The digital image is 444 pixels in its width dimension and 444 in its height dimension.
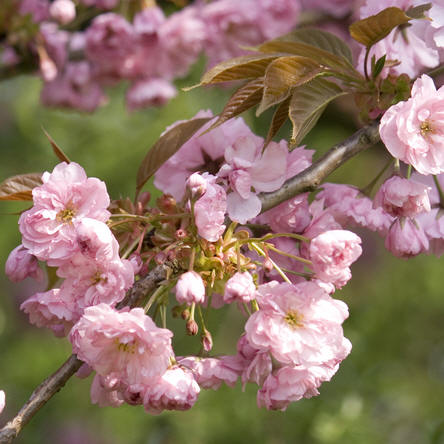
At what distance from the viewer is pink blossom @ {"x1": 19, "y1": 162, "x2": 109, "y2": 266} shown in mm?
949

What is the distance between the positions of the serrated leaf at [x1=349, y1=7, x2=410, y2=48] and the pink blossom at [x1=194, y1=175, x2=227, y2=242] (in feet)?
1.00

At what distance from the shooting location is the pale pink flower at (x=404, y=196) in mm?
987

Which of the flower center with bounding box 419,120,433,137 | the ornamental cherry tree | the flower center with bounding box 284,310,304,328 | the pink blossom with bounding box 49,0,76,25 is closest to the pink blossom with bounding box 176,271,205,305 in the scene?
the ornamental cherry tree

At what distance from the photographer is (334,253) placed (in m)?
0.90

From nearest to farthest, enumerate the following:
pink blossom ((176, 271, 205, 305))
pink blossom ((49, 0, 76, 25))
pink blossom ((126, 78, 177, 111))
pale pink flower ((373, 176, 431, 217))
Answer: pink blossom ((176, 271, 205, 305)), pale pink flower ((373, 176, 431, 217)), pink blossom ((49, 0, 76, 25)), pink blossom ((126, 78, 177, 111))

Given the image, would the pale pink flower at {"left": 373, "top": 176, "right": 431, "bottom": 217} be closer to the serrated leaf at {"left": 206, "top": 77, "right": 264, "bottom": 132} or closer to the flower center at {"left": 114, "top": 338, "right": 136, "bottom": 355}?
the serrated leaf at {"left": 206, "top": 77, "right": 264, "bottom": 132}

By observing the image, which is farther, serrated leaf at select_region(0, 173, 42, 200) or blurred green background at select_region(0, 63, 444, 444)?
blurred green background at select_region(0, 63, 444, 444)

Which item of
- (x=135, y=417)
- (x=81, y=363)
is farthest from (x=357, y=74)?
(x=135, y=417)

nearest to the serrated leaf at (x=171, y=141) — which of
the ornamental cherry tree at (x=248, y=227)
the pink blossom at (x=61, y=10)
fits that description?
the ornamental cherry tree at (x=248, y=227)

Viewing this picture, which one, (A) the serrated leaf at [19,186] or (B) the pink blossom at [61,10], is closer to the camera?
(A) the serrated leaf at [19,186]

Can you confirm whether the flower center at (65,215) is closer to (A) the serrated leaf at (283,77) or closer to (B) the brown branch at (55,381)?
(B) the brown branch at (55,381)

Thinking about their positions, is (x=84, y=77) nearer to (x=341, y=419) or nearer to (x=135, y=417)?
(x=341, y=419)

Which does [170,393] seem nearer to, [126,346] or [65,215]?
[126,346]

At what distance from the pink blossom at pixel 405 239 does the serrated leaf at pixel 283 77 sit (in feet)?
0.82
